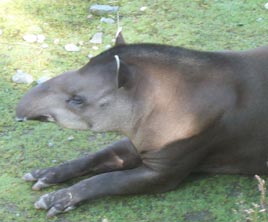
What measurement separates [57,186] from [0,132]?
2.58 feet

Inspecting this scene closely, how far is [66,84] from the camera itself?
15.3 feet

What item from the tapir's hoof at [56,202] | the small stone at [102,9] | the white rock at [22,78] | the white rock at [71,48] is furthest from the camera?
the small stone at [102,9]

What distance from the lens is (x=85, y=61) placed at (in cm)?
632

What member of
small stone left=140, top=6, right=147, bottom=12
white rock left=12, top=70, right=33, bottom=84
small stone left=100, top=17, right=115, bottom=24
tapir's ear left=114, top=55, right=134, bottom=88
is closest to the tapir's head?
tapir's ear left=114, top=55, right=134, bottom=88

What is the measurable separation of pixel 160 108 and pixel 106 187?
615 mm

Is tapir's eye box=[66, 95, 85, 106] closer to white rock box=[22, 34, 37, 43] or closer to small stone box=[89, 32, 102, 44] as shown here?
small stone box=[89, 32, 102, 44]

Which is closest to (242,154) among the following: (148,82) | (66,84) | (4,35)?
(148,82)

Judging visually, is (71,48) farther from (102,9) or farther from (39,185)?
(39,185)

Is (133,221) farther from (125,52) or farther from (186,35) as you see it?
(186,35)

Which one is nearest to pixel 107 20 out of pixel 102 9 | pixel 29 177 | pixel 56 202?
pixel 102 9

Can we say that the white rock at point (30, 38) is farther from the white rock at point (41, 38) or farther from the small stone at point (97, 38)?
the small stone at point (97, 38)

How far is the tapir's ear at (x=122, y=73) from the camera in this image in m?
4.48

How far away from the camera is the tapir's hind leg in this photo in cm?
501

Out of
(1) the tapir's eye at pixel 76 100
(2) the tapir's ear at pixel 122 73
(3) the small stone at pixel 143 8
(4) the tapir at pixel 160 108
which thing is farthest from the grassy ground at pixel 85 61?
(2) the tapir's ear at pixel 122 73
